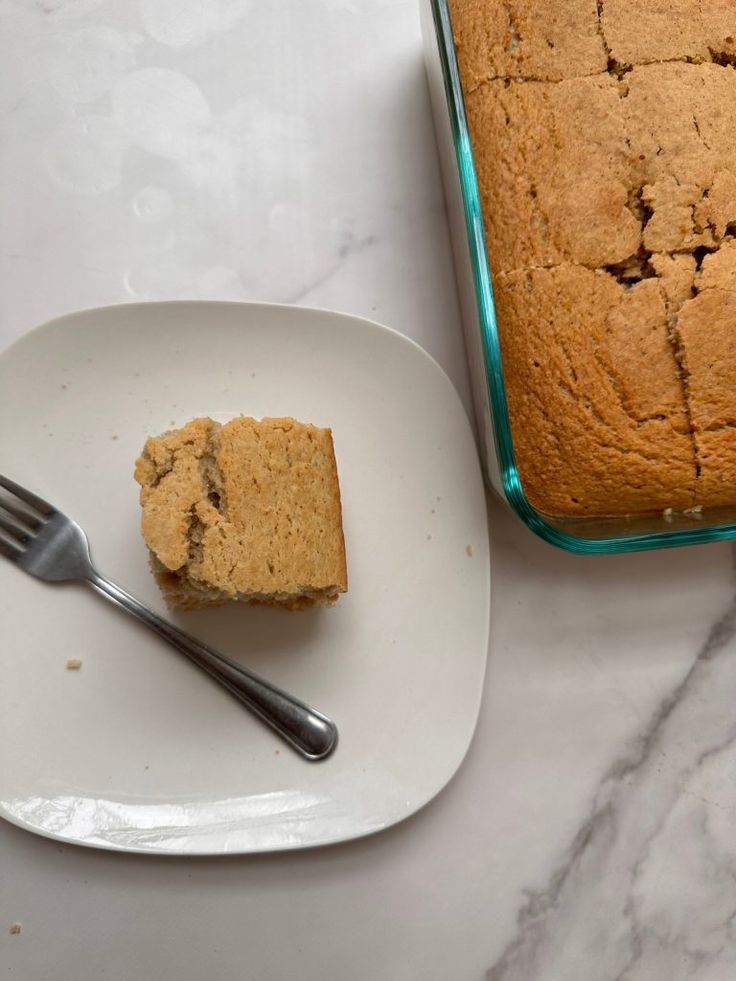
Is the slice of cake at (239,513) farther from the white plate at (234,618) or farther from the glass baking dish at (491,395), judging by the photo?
the glass baking dish at (491,395)

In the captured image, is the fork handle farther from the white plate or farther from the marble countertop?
the marble countertop

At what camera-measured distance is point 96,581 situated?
1.20 meters

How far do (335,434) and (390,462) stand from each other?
107 mm

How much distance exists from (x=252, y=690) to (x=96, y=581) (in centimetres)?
31

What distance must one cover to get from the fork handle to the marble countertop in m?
0.21

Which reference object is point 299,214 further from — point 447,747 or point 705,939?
point 705,939

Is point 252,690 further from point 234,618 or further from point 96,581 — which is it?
point 96,581

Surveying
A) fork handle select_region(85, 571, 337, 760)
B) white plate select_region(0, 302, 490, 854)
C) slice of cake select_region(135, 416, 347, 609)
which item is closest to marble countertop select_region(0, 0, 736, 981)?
white plate select_region(0, 302, 490, 854)

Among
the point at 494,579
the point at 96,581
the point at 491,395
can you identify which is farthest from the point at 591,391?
the point at 96,581

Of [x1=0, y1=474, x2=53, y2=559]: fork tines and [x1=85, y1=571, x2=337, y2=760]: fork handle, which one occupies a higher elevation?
[x1=0, y1=474, x2=53, y2=559]: fork tines

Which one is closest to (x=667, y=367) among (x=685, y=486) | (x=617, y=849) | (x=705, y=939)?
(x=685, y=486)

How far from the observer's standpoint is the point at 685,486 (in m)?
1.06

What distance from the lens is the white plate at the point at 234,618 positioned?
47.0 inches

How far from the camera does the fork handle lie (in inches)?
47.2
